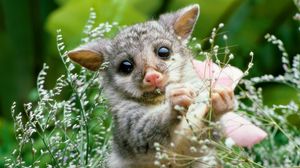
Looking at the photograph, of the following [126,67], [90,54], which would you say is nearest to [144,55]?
[126,67]

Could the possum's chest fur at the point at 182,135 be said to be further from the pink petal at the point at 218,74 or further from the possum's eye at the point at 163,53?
the possum's eye at the point at 163,53

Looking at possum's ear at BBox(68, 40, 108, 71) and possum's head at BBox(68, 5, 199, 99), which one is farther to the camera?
possum's ear at BBox(68, 40, 108, 71)

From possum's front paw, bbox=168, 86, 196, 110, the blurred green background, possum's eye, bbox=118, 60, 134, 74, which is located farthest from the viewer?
the blurred green background

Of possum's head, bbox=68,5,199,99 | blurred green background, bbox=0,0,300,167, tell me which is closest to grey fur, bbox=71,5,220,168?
possum's head, bbox=68,5,199,99

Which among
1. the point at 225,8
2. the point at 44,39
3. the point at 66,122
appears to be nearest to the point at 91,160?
the point at 66,122

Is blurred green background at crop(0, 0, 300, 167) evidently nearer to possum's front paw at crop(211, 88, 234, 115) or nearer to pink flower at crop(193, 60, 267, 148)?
pink flower at crop(193, 60, 267, 148)

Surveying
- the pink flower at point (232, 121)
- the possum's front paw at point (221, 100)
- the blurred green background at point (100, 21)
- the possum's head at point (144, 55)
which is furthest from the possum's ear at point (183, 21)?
the blurred green background at point (100, 21)

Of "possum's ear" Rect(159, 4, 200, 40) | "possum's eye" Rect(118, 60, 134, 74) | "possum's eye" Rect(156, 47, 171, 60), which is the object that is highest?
"possum's ear" Rect(159, 4, 200, 40)
